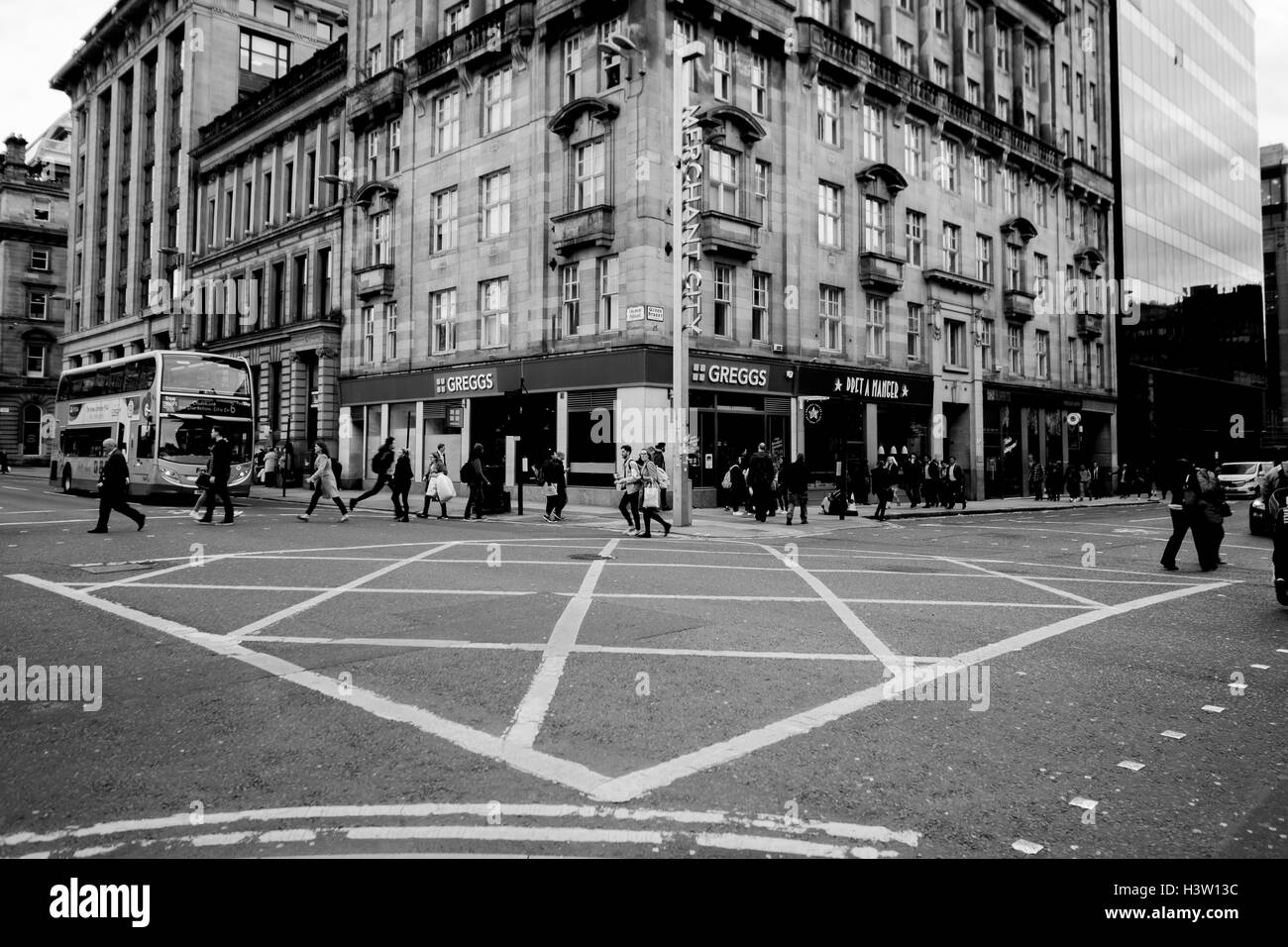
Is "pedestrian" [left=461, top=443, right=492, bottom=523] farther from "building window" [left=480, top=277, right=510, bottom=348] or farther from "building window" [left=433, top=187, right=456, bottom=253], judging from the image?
"building window" [left=433, top=187, right=456, bottom=253]

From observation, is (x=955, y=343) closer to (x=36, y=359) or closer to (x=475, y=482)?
(x=475, y=482)

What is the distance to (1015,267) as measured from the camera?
38500mm

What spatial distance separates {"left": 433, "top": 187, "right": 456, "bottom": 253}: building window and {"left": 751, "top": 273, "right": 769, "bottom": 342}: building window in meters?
11.7

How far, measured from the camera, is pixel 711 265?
26.3 meters

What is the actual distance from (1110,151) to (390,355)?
40763mm

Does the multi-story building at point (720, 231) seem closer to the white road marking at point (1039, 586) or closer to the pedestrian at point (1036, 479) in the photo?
the pedestrian at point (1036, 479)

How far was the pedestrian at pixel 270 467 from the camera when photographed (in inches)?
1359

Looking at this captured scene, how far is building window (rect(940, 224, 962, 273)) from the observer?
34.8 meters

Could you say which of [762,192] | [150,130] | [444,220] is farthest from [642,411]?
[150,130]

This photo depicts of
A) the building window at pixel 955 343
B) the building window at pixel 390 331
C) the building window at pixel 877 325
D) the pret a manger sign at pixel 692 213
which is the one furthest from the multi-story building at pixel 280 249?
the building window at pixel 955 343

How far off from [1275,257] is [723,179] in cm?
8602

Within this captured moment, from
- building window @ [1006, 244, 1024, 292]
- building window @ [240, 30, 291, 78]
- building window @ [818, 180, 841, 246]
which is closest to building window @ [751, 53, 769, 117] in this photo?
building window @ [818, 180, 841, 246]
